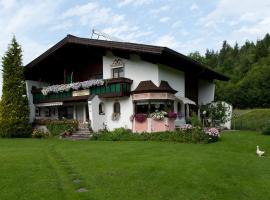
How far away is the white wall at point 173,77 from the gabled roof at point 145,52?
0.35 meters

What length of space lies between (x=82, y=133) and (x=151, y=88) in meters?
5.89

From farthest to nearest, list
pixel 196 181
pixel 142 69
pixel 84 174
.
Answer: pixel 142 69, pixel 84 174, pixel 196 181

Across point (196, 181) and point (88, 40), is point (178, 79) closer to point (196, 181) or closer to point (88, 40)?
point (88, 40)

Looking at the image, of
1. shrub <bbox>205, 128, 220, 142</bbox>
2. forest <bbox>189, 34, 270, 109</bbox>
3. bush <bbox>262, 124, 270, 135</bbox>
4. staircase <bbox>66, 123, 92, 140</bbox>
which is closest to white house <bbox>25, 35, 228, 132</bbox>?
staircase <bbox>66, 123, 92, 140</bbox>

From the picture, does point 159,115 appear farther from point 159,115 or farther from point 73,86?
point 73,86

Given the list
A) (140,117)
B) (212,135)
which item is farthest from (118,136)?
(212,135)

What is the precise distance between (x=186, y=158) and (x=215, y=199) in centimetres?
451

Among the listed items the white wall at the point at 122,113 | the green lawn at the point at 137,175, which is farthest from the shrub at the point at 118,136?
the green lawn at the point at 137,175

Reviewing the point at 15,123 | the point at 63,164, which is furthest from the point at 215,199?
the point at 15,123

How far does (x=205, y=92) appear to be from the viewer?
99.8ft

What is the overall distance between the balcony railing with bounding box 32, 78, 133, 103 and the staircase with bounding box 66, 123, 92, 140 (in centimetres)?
206

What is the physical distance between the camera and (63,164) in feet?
38.4

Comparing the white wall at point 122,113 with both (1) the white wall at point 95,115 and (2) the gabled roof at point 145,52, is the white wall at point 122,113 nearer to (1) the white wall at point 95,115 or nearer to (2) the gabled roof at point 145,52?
(1) the white wall at point 95,115

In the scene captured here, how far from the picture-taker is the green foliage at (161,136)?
1791 centimetres
